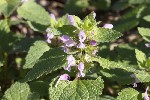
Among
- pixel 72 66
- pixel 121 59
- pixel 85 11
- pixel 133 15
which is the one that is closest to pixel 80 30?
pixel 72 66

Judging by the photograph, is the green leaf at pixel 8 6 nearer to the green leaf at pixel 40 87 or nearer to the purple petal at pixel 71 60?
the green leaf at pixel 40 87

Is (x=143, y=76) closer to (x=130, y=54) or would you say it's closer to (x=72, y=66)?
(x=72, y=66)

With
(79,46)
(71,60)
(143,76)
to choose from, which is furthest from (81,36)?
(143,76)

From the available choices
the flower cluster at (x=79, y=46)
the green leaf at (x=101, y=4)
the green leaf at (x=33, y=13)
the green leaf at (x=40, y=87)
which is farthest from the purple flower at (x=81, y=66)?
the green leaf at (x=101, y=4)

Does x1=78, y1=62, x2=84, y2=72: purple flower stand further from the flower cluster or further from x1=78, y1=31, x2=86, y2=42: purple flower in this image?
x1=78, y1=31, x2=86, y2=42: purple flower

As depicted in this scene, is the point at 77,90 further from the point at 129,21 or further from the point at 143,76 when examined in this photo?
the point at 129,21

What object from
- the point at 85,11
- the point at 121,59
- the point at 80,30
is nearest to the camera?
the point at 80,30

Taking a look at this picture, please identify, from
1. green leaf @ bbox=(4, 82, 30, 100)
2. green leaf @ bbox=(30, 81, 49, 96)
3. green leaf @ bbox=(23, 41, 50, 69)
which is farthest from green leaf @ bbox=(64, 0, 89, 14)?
green leaf @ bbox=(4, 82, 30, 100)
